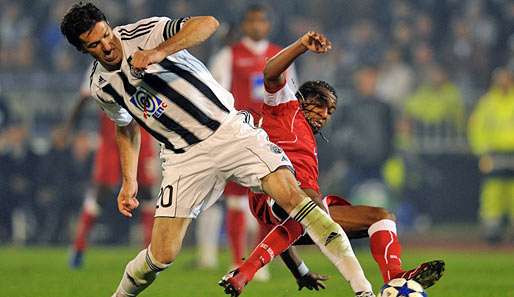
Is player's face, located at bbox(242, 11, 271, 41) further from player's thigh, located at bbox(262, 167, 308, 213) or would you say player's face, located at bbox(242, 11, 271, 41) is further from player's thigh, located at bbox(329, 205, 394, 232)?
player's thigh, located at bbox(262, 167, 308, 213)

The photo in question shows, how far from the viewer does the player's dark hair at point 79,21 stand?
7.00 m

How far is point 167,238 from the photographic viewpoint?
289 inches

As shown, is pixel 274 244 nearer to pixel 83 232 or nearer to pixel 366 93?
pixel 83 232

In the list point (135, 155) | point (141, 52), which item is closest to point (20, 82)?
point (135, 155)

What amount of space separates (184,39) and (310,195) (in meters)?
1.36

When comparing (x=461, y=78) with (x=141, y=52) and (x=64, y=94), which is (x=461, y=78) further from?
(x=141, y=52)

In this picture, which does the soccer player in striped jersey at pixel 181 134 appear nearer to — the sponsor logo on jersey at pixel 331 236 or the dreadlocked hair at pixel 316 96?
the sponsor logo on jersey at pixel 331 236

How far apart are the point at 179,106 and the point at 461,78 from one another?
12320 millimetres

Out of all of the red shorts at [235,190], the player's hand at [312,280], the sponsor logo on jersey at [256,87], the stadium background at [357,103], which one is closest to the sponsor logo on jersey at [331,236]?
the player's hand at [312,280]

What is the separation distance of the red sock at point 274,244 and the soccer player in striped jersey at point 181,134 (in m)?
0.42

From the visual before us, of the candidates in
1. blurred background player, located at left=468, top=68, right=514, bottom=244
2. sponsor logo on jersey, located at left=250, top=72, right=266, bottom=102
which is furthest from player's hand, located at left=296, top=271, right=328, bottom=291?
blurred background player, located at left=468, top=68, right=514, bottom=244

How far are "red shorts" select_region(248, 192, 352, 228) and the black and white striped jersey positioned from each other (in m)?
0.68

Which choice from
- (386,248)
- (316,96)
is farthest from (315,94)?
(386,248)

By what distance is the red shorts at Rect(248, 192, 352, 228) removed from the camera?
303 inches
